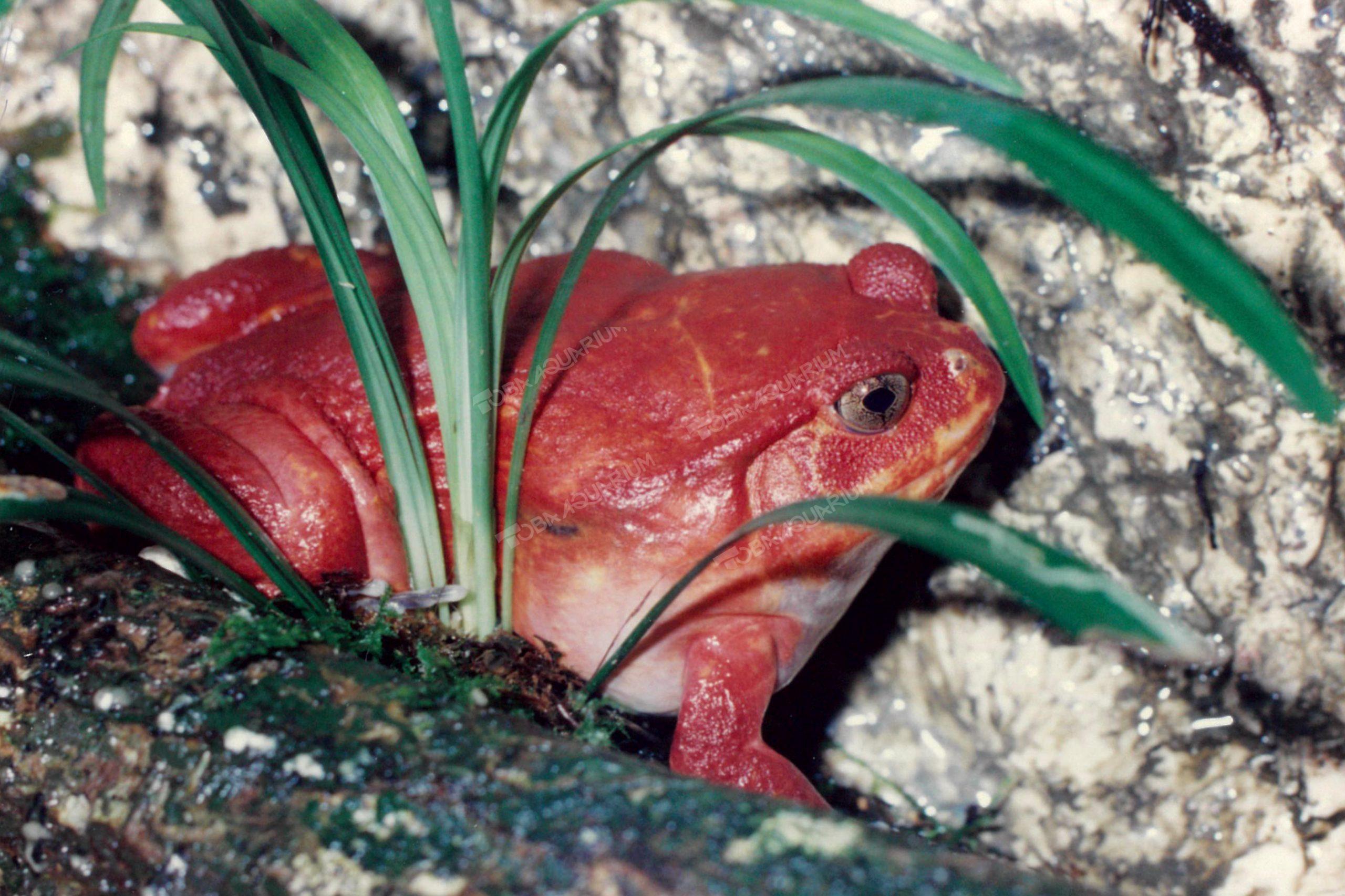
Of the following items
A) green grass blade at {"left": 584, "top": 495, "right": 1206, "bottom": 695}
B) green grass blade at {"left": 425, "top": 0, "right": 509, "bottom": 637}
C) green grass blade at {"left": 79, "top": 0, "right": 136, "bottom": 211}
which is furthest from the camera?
green grass blade at {"left": 79, "top": 0, "right": 136, "bottom": 211}

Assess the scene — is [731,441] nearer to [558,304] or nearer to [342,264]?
[558,304]

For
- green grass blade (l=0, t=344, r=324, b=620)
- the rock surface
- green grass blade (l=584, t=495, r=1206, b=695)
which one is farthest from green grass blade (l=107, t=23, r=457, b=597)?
the rock surface

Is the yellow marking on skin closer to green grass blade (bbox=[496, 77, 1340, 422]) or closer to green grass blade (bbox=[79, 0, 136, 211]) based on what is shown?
green grass blade (bbox=[496, 77, 1340, 422])

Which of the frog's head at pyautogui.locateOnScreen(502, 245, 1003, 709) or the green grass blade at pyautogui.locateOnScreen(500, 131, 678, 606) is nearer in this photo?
the green grass blade at pyautogui.locateOnScreen(500, 131, 678, 606)

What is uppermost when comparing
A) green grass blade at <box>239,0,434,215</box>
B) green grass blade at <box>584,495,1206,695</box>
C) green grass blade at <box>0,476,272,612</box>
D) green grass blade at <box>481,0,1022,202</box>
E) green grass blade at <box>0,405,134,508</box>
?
green grass blade at <box>481,0,1022,202</box>

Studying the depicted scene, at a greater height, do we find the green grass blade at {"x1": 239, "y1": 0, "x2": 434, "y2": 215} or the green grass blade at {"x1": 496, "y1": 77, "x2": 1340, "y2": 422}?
the green grass blade at {"x1": 239, "y1": 0, "x2": 434, "y2": 215}

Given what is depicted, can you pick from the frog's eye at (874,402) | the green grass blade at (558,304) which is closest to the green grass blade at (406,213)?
the green grass blade at (558,304)
